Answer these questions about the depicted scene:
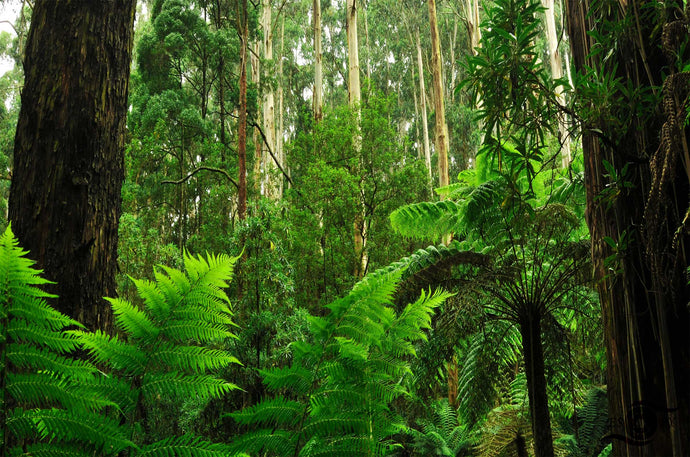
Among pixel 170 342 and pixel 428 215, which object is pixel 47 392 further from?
pixel 428 215

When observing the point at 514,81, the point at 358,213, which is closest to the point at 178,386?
the point at 514,81

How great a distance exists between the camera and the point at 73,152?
1967 millimetres

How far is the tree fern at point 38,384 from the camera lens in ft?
2.98

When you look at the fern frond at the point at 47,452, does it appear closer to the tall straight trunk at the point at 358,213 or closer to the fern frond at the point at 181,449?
the fern frond at the point at 181,449

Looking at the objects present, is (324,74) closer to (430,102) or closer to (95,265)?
(430,102)

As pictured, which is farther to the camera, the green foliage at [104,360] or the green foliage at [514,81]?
the green foliage at [514,81]

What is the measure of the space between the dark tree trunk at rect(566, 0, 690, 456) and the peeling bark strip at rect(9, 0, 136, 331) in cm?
176

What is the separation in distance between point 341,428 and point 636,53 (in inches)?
57.4

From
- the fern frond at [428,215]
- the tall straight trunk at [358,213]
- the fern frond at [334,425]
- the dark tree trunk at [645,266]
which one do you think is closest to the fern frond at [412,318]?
the fern frond at [334,425]

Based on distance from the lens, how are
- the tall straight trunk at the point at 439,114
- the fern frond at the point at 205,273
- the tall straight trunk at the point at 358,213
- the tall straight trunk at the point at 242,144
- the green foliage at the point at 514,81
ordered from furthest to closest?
the tall straight trunk at the point at 439,114
the tall straight trunk at the point at 358,213
the tall straight trunk at the point at 242,144
the green foliage at the point at 514,81
the fern frond at the point at 205,273

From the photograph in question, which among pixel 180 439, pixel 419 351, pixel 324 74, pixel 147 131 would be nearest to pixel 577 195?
pixel 419 351

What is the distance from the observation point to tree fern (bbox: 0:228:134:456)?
910mm

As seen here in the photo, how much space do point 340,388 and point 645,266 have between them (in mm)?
1080

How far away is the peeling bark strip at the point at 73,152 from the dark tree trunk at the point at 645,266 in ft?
5.78
